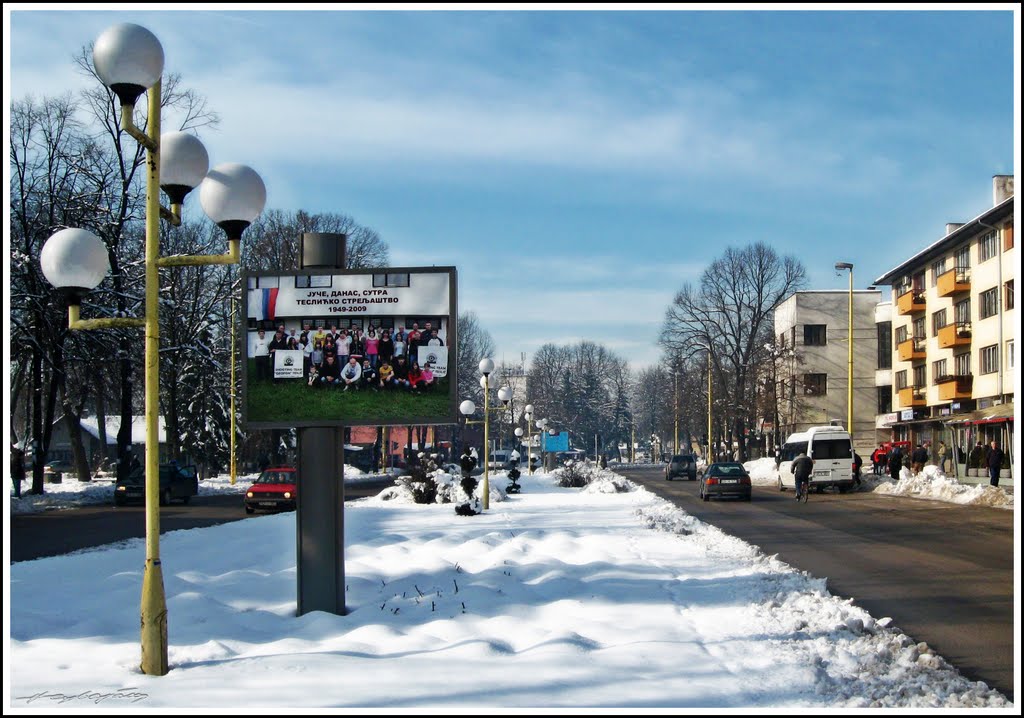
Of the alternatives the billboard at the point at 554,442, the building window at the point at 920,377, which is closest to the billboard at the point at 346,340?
the building window at the point at 920,377

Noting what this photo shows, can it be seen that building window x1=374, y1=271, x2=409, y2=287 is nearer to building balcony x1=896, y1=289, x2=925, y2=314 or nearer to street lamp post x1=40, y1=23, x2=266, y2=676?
street lamp post x1=40, y1=23, x2=266, y2=676

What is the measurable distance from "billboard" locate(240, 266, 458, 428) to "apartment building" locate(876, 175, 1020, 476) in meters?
35.5

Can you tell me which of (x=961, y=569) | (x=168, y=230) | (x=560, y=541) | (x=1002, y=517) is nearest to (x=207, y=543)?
(x=560, y=541)

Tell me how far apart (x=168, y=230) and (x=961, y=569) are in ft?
127

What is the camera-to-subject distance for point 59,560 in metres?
16.0

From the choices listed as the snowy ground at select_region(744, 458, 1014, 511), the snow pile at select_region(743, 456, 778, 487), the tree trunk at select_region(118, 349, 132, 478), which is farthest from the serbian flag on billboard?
the snow pile at select_region(743, 456, 778, 487)

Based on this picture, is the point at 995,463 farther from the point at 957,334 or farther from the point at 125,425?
the point at 125,425

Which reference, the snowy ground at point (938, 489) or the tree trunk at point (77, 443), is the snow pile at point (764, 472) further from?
the tree trunk at point (77, 443)

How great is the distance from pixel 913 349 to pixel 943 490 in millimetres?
26324

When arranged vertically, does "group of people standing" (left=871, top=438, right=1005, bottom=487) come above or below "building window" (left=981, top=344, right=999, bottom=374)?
below

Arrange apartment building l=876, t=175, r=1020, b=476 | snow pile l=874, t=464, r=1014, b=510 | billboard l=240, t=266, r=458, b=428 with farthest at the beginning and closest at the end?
apartment building l=876, t=175, r=1020, b=476
snow pile l=874, t=464, r=1014, b=510
billboard l=240, t=266, r=458, b=428

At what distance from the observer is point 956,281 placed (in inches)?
2020

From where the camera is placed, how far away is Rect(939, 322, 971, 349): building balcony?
51062mm

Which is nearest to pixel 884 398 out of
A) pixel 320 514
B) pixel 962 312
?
pixel 962 312
